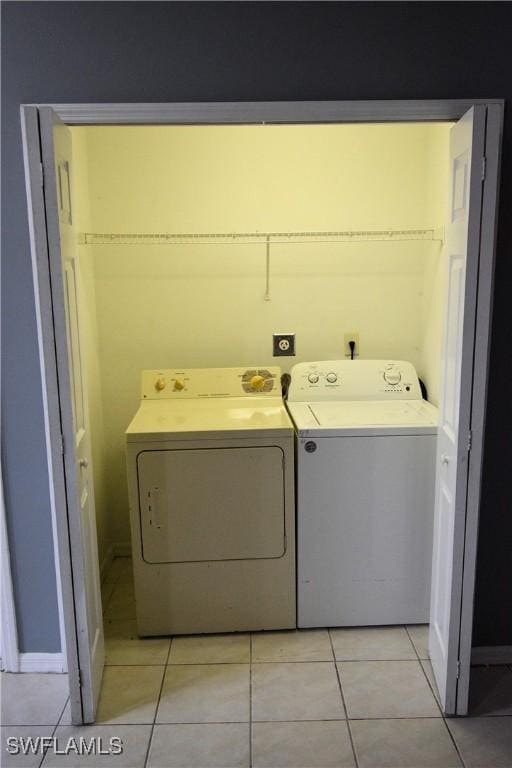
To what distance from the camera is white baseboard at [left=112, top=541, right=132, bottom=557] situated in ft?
10.6

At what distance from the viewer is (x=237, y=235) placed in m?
2.93

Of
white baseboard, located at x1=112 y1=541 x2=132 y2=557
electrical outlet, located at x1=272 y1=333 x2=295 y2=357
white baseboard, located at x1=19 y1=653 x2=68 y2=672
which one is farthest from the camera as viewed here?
white baseboard, located at x1=112 y1=541 x2=132 y2=557

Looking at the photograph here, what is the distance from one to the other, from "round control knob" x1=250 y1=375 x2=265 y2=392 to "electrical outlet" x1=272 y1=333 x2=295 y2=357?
207mm

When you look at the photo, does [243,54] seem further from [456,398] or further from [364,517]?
[364,517]

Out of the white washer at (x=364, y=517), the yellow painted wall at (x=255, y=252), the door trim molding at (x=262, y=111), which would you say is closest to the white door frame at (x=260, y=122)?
the door trim molding at (x=262, y=111)

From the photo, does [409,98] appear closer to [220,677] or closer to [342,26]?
[342,26]

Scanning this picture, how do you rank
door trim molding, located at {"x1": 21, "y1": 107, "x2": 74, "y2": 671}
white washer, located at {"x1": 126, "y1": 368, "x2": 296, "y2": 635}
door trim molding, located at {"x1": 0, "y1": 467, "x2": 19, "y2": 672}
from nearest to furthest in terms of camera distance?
door trim molding, located at {"x1": 21, "y1": 107, "x2": 74, "y2": 671} < door trim molding, located at {"x1": 0, "y1": 467, "x2": 19, "y2": 672} < white washer, located at {"x1": 126, "y1": 368, "x2": 296, "y2": 635}

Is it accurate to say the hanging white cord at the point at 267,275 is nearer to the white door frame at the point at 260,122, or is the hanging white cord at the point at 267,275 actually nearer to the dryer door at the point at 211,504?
the dryer door at the point at 211,504

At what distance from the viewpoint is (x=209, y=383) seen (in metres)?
2.94

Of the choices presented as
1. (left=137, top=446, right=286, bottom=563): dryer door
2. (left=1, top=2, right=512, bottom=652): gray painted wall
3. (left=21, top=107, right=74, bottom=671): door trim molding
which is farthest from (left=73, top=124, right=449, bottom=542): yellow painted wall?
(left=21, top=107, right=74, bottom=671): door trim molding

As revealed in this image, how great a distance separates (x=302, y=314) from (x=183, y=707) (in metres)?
1.87

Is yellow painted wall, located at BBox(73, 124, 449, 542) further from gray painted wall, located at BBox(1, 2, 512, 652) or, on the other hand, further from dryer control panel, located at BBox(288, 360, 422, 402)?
gray painted wall, located at BBox(1, 2, 512, 652)

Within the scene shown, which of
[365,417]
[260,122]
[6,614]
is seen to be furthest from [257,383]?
[6,614]

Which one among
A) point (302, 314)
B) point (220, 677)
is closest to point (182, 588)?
point (220, 677)
